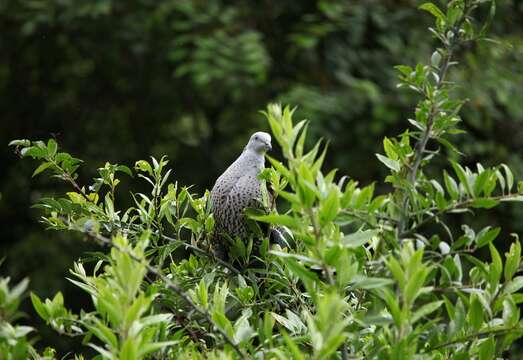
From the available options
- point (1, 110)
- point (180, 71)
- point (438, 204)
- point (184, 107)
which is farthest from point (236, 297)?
point (1, 110)

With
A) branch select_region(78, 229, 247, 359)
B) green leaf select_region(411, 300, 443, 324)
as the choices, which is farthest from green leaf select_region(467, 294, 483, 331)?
branch select_region(78, 229, 247, 359)

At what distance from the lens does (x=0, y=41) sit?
5863mm

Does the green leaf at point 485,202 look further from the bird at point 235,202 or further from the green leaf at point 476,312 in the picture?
the bird at point 235,202

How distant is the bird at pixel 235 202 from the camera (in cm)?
192

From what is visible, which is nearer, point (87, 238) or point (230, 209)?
point (87, 238)

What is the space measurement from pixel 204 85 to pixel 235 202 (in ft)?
11.5

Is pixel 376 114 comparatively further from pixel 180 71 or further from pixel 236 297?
pixel 236 297

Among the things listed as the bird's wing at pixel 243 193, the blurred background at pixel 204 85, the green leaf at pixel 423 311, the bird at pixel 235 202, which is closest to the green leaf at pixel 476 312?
the green leaf at pixel 423 311

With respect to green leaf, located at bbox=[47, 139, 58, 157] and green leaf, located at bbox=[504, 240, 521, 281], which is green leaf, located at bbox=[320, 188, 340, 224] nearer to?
green leaf, located at bbox=[504, 240, 521, 281]

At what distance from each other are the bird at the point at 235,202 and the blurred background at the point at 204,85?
273 cm

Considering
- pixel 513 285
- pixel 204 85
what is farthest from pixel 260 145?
pixel 204 85

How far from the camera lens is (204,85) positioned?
5375mm

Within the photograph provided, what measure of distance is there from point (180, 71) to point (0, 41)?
180cm

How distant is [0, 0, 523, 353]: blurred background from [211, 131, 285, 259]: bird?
2731mm
